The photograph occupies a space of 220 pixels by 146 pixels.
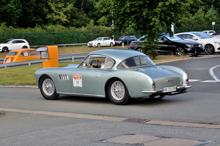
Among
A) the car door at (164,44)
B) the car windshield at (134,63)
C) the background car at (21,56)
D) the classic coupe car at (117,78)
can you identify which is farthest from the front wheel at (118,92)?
the background car at (21,56)

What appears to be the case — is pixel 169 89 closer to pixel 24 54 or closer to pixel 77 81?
pixel 77 81

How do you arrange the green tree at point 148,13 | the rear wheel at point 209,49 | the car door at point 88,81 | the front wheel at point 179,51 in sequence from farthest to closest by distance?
the rear wheel at point 209,49
the front wheel at point 179,51
the green tree at point 148,13
the car door at point 88,81

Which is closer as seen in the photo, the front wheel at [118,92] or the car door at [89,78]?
the front wheel at [118,92]

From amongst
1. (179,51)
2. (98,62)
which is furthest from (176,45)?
(98,62)

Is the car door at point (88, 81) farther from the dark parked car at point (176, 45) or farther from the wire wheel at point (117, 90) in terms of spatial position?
the dark parked car at point (176, 45)

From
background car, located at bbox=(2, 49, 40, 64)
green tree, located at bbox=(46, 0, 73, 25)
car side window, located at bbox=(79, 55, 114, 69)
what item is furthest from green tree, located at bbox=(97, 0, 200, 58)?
Result: green tree, located at bbox=(46, 0, 73, 25)

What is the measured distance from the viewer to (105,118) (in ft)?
27.5

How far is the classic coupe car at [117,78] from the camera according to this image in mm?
9477

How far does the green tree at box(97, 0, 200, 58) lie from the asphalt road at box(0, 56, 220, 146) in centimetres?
1303

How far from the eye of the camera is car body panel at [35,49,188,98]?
9.44 metres

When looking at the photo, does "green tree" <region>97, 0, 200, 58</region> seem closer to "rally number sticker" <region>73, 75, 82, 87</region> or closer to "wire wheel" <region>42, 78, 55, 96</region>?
"wire wheel" <region>42, 78, 55, 96</region>

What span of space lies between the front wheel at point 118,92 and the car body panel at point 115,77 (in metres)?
0.14

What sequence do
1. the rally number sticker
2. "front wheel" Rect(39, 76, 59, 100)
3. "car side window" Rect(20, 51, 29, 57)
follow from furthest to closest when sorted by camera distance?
"car side window" Rect(20, 51, 29, 57), "front wheel" Rect(39, 76, 59, 100), the rally number sticker

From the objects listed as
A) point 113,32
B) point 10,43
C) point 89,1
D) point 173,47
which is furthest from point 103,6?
point 89,1
